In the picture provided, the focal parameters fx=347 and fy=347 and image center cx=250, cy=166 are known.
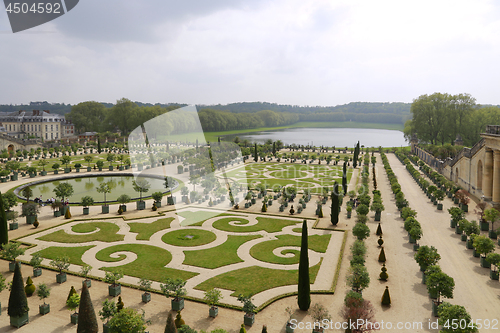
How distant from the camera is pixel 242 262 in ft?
86.3

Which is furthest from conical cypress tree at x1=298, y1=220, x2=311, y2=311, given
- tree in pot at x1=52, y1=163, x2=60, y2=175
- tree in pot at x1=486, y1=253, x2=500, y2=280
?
tree in pot at x1=52, y1=163, x2=60, y2=175

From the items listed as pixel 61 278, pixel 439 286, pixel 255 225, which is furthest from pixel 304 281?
pixel 255 225

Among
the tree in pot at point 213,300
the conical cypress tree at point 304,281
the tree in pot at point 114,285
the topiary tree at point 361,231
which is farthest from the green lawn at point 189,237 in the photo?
the conical cypress tree at point 304,281

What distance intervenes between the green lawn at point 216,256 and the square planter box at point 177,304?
18.8ft

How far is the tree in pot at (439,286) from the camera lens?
19.2 metres

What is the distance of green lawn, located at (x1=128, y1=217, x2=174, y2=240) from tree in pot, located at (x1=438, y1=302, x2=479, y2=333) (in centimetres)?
2353

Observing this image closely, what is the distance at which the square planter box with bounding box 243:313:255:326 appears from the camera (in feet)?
59.2

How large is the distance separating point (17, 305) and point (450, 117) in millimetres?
105976

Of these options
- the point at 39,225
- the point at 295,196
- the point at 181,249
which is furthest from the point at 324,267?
the point at 39,225

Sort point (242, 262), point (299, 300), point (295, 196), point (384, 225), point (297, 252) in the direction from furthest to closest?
point (295, 196) < point (384, 225) < point (297, 252) < point (242, 262) < point (299, 300)

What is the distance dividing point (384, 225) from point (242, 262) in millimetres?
17450

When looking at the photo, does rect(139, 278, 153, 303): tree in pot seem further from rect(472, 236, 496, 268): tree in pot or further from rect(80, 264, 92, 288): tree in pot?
rect(472, 236, 496, 268): tree in pot

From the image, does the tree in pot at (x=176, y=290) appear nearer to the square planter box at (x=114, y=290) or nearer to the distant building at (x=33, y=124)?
the square planter box at (x=114, y=290)

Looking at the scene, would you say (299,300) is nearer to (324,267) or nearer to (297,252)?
(324,267)
